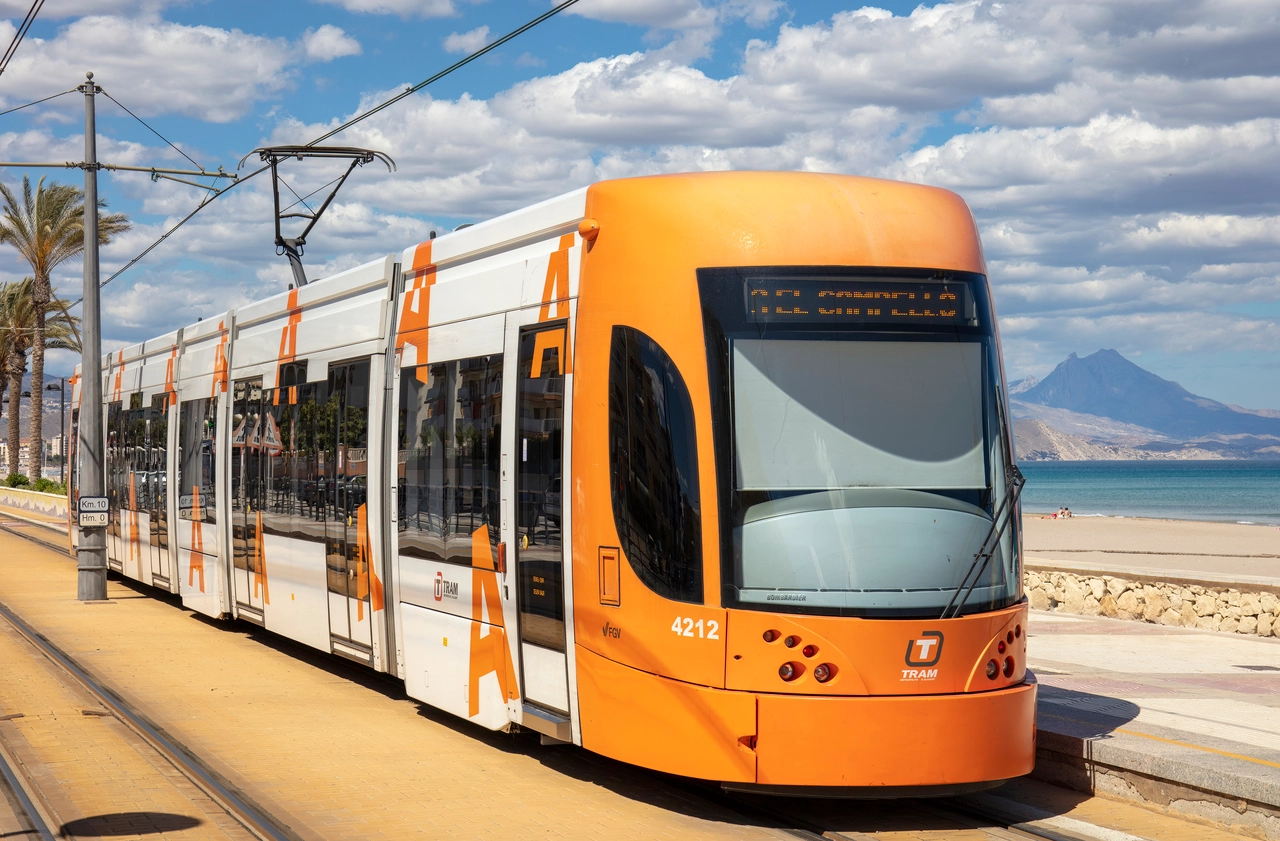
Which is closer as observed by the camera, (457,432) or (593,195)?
(593,195)

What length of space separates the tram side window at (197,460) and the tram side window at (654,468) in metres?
9.04

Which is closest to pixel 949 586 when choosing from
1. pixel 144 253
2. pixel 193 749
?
pixel 193 749

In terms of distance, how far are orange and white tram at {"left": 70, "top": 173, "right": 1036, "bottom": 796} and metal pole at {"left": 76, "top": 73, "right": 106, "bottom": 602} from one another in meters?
11.7

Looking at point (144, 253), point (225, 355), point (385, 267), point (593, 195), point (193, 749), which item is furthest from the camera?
point (144, 253)

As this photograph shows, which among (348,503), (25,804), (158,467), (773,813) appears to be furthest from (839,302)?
(158,467)

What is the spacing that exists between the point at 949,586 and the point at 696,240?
7.51 ft

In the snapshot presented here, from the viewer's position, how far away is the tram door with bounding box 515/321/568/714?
26.8 feet

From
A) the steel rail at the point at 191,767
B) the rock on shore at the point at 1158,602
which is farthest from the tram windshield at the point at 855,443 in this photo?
the rock on shore at the point at 1158,602

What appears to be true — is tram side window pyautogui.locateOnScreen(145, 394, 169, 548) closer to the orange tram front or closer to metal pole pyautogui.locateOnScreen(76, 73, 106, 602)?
metal pole pyautogui.locateOnScreen(76, 73, 106, 602)

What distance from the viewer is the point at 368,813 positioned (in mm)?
7539

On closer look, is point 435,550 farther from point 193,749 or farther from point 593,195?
point 593,195

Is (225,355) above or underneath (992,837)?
above

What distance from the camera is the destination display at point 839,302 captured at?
753 cm

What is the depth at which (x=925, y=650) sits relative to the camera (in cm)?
717
